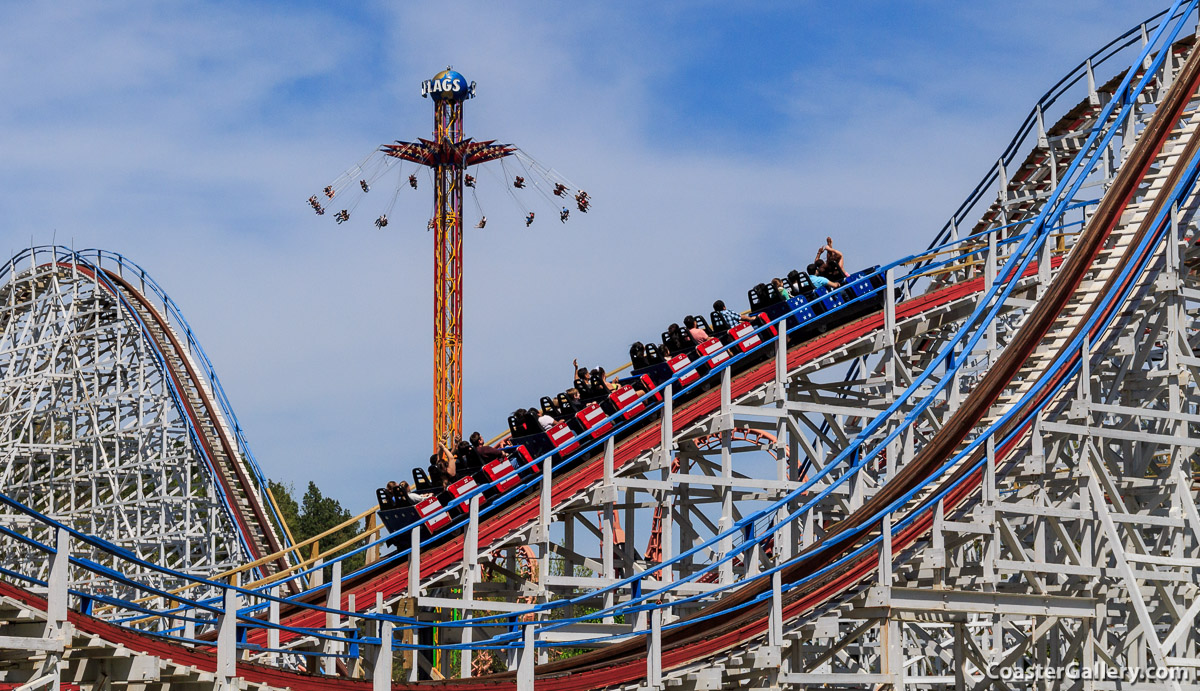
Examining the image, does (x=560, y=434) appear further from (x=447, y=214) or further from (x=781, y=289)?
(x=447, y=214)

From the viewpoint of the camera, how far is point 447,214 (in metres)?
35.1

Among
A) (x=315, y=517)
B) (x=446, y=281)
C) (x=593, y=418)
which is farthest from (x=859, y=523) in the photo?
(x=315, y=517)

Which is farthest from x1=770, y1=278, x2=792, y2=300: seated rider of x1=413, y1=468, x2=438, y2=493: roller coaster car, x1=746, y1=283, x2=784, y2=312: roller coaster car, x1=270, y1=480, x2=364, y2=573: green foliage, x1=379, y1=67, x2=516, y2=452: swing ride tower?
x1=270, y1=480, x2=364, y2=573: green foliage

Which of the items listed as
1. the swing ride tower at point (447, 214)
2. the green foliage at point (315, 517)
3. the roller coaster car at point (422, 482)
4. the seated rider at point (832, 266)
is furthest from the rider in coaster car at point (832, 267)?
the green foliage at point (315, 517)

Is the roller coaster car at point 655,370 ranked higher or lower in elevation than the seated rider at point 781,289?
lower

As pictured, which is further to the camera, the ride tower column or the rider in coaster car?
the ride tower column

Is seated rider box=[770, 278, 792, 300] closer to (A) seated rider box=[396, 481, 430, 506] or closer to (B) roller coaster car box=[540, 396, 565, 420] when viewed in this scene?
(B) roller coaster car box=[540, 396, 565, 420]

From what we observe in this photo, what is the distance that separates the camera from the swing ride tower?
34250mm

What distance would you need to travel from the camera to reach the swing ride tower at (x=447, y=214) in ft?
112

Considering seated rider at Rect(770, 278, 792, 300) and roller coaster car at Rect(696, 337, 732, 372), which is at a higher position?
seated rider at Rect(770, 278, 792, 300)

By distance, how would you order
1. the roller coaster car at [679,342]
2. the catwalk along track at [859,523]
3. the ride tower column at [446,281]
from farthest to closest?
the ride tower column at [446,281]
the roller coaster car at [679,342]
the catwalk along track at [859,523]

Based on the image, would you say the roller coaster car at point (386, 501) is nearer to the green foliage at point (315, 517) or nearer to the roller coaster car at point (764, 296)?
the roller coaster car at point (764, 296)

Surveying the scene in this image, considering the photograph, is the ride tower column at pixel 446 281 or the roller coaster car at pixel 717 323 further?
the ride tower column at pixel 446 281

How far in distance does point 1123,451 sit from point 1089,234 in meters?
2.10
